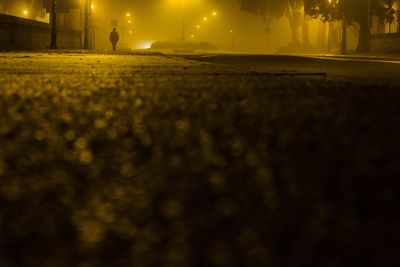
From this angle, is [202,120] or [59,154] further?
[202,120]

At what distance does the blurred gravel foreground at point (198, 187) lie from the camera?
161cm

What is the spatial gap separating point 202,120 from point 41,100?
159 cm

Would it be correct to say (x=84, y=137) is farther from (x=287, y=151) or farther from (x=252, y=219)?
(x=252, y=219)

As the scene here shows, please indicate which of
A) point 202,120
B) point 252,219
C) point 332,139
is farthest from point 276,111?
point 252,219

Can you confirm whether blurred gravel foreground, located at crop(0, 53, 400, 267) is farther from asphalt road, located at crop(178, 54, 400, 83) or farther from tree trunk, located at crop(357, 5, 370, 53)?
tree trunk, located at crop(357, 5, 370, 53)

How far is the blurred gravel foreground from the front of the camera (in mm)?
1606

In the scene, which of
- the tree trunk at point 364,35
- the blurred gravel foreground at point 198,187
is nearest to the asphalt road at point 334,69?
the blurred gravel foreground at point 198,187

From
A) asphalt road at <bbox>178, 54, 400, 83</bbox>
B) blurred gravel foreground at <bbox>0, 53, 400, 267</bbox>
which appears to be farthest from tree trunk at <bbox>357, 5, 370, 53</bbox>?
blurred gravel foreground at <bbox>0, 53, 400, 267</bbox>

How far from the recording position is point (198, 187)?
227 centimetres

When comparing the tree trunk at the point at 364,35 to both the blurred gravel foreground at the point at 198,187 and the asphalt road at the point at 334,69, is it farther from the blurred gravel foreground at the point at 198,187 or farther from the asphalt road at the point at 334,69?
the blurred gravel foreground at the point at 198,187

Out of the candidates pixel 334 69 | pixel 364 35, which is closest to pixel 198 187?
pixel 334 69

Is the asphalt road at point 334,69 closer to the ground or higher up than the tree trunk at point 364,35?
closer to the ground

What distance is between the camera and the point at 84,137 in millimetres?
3443

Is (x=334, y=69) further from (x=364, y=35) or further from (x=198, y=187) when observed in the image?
(x=364, y=35)
